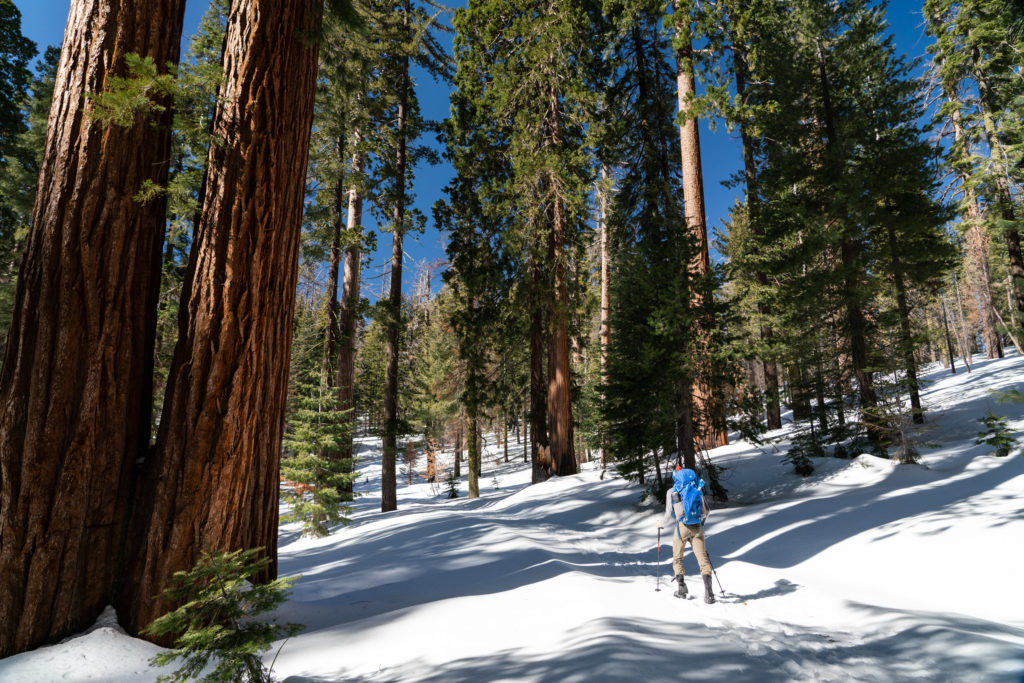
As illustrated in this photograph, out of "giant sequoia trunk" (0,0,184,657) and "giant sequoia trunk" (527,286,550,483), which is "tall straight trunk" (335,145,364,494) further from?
"giant sequoia trunk" (0,0,184,657)

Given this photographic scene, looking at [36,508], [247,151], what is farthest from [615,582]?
[247,151]

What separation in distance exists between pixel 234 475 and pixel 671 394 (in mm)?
7692

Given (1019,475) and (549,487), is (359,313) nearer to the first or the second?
(549,487)

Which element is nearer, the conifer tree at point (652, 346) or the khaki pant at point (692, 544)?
the khaki pant at point (692, 544)

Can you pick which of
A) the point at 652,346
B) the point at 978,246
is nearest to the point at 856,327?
the point at 652,346

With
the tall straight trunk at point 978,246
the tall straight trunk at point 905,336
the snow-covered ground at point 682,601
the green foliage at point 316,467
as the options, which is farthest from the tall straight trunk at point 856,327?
the green foliage at point 316,467

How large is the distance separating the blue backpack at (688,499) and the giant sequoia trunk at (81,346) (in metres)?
5.58

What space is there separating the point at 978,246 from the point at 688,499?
108 ft

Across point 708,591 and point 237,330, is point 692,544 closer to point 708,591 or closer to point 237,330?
point 708,591

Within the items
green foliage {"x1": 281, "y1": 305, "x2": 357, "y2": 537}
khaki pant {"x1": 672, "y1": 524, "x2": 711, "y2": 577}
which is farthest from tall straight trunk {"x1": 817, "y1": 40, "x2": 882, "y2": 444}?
green foliage {"x1": 281, "y1": 305, "x2": 357, "y2": 537}

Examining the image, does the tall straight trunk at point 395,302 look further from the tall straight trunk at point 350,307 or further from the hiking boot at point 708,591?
the hiking boot at point 708,591

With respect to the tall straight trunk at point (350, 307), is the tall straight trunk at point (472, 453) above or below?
below

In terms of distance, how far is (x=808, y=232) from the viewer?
12.0 metres

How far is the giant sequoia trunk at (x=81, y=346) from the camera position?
10.4 feet
